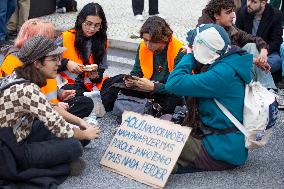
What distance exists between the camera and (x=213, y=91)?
364 cm

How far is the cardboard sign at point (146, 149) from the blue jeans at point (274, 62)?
203 cm

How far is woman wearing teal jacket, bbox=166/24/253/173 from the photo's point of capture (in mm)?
3635

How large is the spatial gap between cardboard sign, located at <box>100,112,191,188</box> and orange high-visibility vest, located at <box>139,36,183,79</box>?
Result: 31.0 inches

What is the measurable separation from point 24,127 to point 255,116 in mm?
1533

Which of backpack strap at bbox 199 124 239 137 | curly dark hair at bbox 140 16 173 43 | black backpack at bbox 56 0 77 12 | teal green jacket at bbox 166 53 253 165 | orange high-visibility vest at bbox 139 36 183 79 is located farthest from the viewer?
black backpack at bbox 56 0 77 12

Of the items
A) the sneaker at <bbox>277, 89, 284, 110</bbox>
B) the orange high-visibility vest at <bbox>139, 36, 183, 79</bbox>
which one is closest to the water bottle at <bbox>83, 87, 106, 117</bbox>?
the orange high-visibility vest at <bbox>139, 36, 183, 79</bbox>

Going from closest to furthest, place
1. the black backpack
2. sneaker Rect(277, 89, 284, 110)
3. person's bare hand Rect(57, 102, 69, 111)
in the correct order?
person's bare hand Rect(57, 102, 69, 111), sneaker Rect(277, 89, 284, 110), the black backpack

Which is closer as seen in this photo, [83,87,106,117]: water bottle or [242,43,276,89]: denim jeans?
[83,87,106,117]: water bottle

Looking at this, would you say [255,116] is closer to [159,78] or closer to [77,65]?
[159,78]

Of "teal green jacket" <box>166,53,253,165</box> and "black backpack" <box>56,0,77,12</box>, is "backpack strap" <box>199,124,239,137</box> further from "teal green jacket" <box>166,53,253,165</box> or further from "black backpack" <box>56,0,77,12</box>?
"black backpack" <box>56,0,77,12</box>

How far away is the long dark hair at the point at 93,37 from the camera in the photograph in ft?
15.8

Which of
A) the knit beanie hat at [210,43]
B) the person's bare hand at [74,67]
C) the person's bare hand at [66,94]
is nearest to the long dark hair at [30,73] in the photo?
the person's bare hand at [66,94]

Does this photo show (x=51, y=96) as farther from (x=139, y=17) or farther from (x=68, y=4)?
(x=68, y=4)

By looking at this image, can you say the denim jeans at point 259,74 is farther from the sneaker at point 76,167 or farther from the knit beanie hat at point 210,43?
the sneaker at point 76,167
